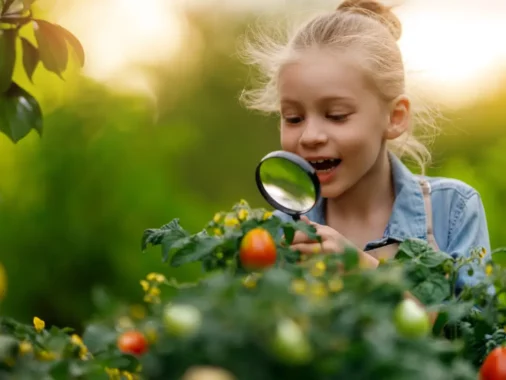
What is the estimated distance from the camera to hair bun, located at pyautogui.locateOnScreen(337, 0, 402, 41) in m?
2.61

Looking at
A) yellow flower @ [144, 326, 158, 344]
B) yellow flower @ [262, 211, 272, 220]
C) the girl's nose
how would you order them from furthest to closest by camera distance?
the girl's nose
yellow flower @ [262, 211, 272, 220]
yellow flower @ [144, 326, 158, 344]

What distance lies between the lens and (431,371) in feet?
3.16

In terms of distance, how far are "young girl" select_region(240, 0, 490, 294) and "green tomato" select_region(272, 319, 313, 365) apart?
1150 mm

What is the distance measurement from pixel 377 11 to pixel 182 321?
1.89 m

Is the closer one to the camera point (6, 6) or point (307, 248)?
point (307, 248)

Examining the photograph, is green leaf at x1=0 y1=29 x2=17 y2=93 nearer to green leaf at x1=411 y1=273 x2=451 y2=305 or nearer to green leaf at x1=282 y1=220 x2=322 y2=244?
green leaf at x1=282 y1=220 x2=322 y2=244

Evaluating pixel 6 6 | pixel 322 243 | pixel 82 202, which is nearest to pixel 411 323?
pixel 322 243

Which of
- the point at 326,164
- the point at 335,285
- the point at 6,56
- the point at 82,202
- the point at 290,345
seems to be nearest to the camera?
the point at 290,345

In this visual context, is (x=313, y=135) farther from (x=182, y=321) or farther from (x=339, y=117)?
(x=182, y=321)

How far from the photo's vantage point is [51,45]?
5.72 feet

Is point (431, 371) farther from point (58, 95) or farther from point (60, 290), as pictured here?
point (58, 95)

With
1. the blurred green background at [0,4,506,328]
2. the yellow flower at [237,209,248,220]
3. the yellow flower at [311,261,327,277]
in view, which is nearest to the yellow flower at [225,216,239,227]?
the yellow flower at [237,209,248,220]

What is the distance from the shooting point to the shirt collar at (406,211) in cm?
238

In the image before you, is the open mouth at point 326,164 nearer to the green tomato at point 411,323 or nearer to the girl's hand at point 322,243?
the girl's hand at point 322,243
